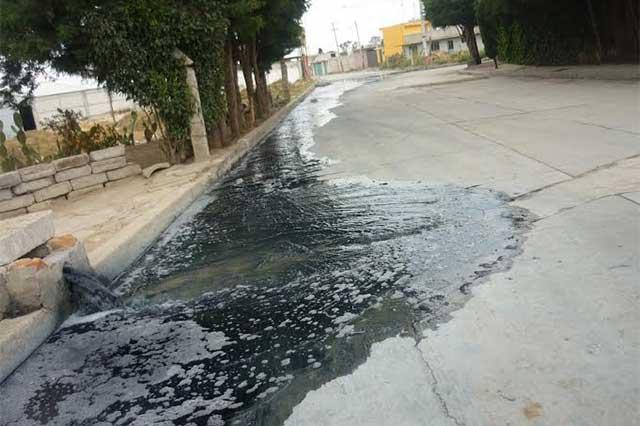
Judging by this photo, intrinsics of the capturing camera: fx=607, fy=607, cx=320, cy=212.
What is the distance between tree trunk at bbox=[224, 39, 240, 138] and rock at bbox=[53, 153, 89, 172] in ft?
19.5

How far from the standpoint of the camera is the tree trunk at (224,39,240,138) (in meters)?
16.7

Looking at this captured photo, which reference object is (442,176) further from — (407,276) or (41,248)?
(41,248)

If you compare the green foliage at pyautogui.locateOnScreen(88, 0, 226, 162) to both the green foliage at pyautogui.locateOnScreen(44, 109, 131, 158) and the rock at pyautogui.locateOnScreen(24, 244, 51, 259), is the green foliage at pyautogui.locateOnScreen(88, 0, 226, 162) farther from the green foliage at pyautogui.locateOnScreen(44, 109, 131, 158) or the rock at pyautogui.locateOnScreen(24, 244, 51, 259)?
the rock at pyautogui.locateOnScreen(24, 244, 51, 259)

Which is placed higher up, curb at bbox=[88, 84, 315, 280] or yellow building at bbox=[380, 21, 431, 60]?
yellow building at bbox=[380, 21, 431, 60]

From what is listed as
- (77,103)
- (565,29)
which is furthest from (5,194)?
(77,103)

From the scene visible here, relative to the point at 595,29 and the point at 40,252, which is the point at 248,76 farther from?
the point at 40,252

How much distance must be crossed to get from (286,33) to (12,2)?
13.7 m

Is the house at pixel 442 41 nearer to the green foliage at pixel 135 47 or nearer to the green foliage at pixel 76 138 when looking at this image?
the green foliage at pixel 135 47

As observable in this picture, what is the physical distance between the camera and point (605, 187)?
5945mm

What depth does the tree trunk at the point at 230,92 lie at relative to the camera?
54.7 ft

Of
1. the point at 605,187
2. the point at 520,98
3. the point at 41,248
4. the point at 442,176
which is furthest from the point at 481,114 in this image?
the point at 41,248

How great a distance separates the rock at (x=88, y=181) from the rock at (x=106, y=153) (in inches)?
12.6

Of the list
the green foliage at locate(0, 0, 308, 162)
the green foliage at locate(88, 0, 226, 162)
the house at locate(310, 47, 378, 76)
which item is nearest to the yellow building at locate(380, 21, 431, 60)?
the house at locate(310, 47, 378, 76)

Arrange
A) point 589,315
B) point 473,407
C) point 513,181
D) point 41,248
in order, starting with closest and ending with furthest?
point 473,407 < point 589,315 < point 41,248 < point 513,181
